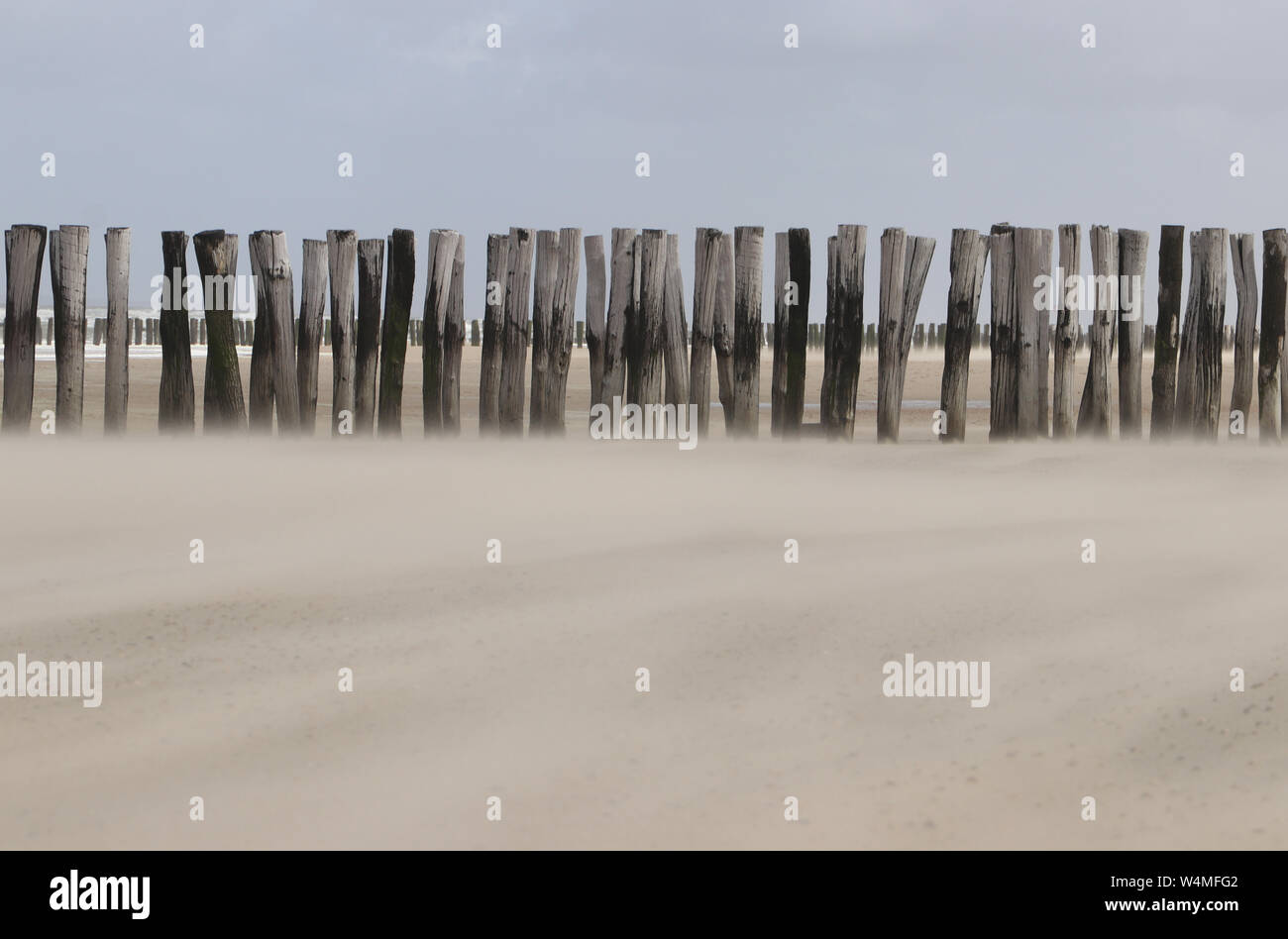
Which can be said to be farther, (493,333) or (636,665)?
(493,333)

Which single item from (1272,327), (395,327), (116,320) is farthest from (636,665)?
(1272,327)

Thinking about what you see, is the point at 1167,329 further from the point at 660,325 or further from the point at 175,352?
the point at 175,352

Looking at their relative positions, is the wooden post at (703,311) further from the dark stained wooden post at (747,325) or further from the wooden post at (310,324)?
the wooden post at (310,324)

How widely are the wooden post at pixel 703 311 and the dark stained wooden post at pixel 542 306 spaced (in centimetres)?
86

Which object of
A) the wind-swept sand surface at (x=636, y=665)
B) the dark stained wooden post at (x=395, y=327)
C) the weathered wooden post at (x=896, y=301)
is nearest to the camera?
the wind-swept sand surface at (x=636, y=665)

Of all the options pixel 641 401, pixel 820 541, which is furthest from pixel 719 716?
pixel 641 401

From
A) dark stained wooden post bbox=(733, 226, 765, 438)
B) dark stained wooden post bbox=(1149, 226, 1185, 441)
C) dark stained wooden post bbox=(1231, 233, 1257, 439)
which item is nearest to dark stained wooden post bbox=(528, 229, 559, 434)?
dark stained wooden post bbox=(733, 226, 765, 438)

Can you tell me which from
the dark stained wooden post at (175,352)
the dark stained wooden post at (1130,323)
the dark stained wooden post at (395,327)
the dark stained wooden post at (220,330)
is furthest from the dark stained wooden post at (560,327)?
the dark stained wooden post at (1130,323)

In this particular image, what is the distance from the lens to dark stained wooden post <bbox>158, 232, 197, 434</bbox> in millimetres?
7961

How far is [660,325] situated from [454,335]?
50.3 inches

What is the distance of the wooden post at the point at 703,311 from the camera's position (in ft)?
25.5

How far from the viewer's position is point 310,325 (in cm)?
795
